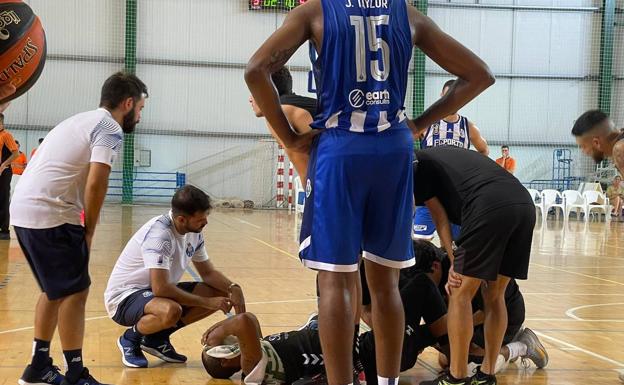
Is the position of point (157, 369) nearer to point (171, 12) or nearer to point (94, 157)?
point (94, 157)

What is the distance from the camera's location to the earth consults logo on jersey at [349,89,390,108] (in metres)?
2.80

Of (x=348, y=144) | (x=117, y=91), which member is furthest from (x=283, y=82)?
(x=348, y=144)

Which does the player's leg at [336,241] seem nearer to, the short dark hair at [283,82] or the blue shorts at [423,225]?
the short dark hair at [283,82]

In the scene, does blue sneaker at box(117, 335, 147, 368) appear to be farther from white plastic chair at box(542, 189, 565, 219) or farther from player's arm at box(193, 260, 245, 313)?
white plastic chair at box(542, 189, 565, 219)

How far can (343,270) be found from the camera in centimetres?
274

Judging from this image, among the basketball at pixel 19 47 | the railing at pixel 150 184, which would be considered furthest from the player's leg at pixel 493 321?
the railing at pixel 150 184

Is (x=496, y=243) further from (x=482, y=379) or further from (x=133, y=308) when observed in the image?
(x=133, y=308)

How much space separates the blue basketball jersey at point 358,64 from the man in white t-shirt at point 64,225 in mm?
1272

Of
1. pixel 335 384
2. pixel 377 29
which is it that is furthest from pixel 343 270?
pixel 377 29

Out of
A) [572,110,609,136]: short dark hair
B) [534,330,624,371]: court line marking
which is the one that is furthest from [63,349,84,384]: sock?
[534,330,624,371]: court line marking

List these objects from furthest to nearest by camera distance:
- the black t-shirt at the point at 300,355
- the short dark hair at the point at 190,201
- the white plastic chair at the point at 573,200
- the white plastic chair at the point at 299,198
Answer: the white plastic chair at the point at 573,200, the white plastic chair at the point at 299,198, the short dark hair at the point at 190,201, the black t-shirt at the point at 300,355

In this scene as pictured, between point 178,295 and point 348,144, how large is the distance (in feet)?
6.27

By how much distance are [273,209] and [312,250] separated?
70.1 ft

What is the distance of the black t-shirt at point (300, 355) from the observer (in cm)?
386
